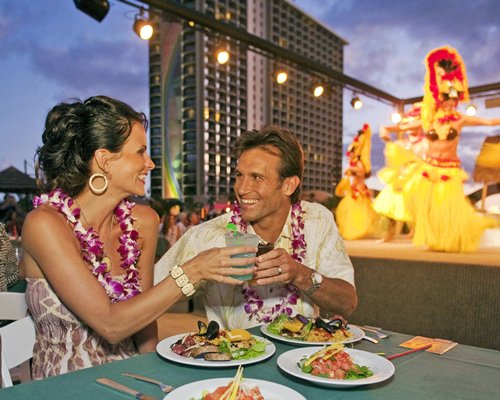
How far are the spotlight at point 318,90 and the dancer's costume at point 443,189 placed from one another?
291 cm

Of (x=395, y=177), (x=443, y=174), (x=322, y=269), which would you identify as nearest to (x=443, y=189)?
(x=443, y=174)

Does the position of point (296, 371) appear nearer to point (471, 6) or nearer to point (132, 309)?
point (132, 309)

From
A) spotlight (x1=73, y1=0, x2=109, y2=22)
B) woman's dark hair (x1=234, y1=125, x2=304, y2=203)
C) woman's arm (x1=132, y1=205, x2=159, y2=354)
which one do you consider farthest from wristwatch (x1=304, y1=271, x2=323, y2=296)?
spotlight (x1=73, y1=0, x2=109, y2=22)

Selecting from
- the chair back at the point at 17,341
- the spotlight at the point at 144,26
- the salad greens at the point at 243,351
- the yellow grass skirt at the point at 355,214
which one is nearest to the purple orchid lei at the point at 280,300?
the salad greens at the point at 243,351

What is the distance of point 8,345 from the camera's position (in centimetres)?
143

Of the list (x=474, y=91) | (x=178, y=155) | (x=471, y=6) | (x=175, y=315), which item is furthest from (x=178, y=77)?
(x=175, y=315)

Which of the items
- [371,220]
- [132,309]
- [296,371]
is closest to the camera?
[296,371]

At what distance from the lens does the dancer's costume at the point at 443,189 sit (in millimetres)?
6004

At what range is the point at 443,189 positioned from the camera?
238 inches

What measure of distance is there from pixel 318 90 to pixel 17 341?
26.7 ft

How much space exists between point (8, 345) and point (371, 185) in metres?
8.90

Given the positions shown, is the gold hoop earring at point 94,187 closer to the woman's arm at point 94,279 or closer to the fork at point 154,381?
the woman's arm at point 94,279

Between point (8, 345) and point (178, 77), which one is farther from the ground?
point (178, 77)

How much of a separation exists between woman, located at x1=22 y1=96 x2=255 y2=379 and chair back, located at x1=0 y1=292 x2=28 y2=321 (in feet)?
0.39
